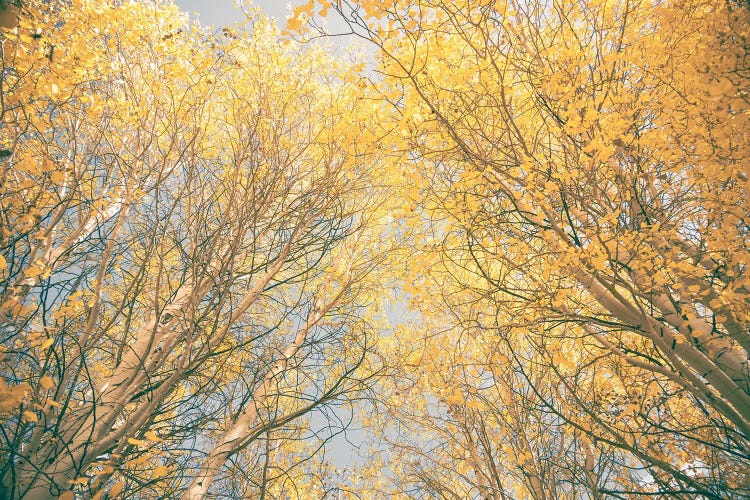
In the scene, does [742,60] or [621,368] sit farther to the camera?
[621,368]

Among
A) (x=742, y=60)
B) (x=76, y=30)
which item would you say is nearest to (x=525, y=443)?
(x=742, y=60)

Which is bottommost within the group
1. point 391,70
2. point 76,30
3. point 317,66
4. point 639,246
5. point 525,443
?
point 525,443

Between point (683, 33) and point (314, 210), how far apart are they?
360 cm

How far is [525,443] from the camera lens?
4070 mm

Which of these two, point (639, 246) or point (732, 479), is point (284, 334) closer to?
point (639, 246)

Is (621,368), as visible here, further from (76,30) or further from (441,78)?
(76,30)

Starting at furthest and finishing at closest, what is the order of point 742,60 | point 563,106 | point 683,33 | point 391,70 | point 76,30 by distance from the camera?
point 76,30, point 391,70, point 563,106, point 683,33, point 742,60

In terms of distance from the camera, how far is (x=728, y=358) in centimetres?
266

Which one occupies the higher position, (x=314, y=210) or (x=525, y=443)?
(x=314, y=210)

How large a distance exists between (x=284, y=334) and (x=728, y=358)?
5.57 m

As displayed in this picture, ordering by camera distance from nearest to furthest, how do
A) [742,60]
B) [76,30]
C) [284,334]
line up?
[742,60] → [76,30] → [284,334]

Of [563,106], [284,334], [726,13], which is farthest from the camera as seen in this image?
[284,334]

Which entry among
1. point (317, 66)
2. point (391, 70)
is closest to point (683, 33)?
point (391, 70)

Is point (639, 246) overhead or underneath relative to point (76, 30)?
underneath
